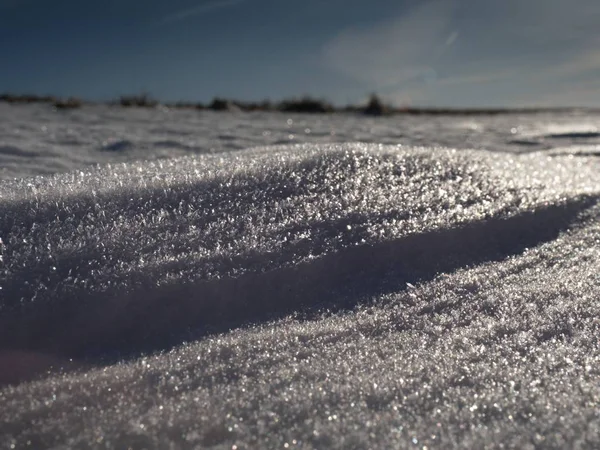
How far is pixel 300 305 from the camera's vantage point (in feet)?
3.22

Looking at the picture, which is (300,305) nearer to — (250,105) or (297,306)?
(297,306)

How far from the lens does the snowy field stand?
631 mm

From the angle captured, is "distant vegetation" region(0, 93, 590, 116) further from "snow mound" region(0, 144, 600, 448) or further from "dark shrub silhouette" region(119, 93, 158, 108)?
"snow mound" region(0, 144, 600, 448)

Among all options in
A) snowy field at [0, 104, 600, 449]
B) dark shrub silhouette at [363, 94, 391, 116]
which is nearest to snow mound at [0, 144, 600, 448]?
snowy field at [0, 104, 600, 449]

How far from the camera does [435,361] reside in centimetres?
76

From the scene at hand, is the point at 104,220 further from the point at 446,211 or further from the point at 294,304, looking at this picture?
the point at 446,211

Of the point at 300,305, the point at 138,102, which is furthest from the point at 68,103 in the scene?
the point at 300,305

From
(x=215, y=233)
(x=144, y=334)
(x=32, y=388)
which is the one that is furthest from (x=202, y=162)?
(x=32, y=388)

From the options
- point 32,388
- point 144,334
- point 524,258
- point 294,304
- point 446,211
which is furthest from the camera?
point 446,211

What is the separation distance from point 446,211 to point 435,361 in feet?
2.16

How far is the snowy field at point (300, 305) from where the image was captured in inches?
24.9

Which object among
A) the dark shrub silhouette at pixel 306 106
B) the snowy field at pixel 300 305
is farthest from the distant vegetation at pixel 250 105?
the snowy field at pixel 300 305

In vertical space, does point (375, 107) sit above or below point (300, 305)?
above

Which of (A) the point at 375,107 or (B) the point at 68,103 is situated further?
(A) the point at 375,107
